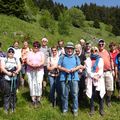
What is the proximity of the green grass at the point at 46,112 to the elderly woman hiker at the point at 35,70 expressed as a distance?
15.0 inches

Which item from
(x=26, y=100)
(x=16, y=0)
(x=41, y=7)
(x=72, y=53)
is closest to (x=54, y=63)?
(x=72, y=53)

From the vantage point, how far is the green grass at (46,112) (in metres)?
11.2

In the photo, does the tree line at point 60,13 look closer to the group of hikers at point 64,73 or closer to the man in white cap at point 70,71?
the group of hikers at point 64,73

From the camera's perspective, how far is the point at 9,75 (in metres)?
11.1

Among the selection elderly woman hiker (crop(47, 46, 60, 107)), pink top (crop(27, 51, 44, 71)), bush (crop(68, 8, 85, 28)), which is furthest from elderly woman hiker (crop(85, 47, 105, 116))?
bush (crop(68, 8, 85, 28))

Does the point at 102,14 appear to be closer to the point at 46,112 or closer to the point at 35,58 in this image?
the point at 35,58

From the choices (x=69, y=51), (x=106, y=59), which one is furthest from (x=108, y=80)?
(x=69, y=51)

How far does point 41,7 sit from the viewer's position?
95.7 metres

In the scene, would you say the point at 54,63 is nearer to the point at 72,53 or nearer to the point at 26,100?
the point at 72,53

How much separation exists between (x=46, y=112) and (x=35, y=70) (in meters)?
1.49

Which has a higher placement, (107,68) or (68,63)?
(68,63)

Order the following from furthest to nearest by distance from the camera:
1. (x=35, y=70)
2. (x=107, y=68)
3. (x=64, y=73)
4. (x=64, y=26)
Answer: (x=64, y=26), (x=107, y=68), (x=35, y=70), (x=64, y=73)

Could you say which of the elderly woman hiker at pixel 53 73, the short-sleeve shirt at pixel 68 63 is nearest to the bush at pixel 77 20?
the elderly woman hiker at pixel 53 73

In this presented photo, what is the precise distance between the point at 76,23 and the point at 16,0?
64877 mm
